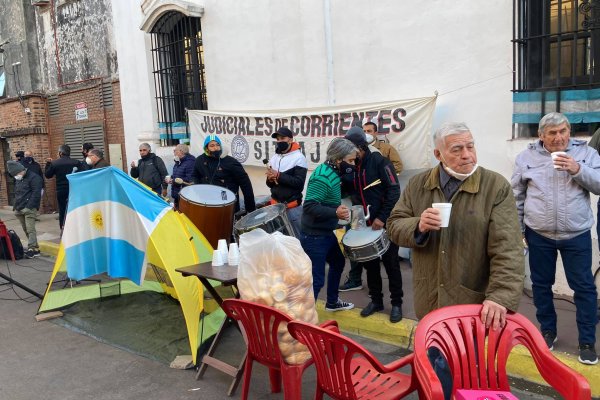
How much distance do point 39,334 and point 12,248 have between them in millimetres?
4233

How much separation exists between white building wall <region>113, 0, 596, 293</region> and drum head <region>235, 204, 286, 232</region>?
7.93ft

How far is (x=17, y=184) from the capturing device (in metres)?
9.22

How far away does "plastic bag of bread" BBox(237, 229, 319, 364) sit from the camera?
3.44 metres

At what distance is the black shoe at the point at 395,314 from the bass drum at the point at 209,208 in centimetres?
254

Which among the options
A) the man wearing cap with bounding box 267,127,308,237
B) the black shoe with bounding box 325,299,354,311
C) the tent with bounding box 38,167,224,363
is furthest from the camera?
the man wearing cap with bounding box 267,127,308,237

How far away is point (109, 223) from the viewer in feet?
17.5

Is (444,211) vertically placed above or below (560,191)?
above

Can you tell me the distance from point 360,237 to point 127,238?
2.30 m

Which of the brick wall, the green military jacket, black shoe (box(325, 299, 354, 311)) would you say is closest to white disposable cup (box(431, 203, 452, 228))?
the green military jacket

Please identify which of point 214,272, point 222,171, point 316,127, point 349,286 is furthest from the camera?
point 316,127

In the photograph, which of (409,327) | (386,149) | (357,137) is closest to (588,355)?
(409,327)

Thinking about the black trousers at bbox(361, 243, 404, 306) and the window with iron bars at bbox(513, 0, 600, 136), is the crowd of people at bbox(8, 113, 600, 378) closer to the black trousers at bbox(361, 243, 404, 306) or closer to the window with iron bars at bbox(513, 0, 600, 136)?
the black trousers at bbox(361, 243, 404, 306)

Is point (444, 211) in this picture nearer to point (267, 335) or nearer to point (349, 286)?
point (267, 335)

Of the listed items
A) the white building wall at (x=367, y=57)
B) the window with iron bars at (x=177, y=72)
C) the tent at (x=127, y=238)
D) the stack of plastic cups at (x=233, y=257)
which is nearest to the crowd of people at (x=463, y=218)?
the stack of plastic cups at (x=233, y=257)
